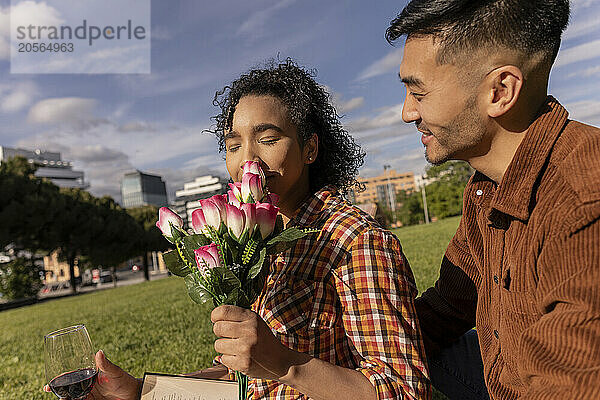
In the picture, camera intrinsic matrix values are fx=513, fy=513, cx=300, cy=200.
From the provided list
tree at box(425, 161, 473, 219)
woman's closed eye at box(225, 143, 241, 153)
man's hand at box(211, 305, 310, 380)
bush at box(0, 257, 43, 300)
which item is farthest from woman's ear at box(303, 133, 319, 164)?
tree at box(425, 161, 473, 219)

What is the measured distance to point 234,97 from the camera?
8.66ft

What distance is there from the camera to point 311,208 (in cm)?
241

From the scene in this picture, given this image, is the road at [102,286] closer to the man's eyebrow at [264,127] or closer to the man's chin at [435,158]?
the man's eyebrow at [264,127]

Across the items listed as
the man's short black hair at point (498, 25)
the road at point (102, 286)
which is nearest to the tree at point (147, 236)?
the road at point (102, 286)

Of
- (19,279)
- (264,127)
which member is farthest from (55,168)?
(264,127)

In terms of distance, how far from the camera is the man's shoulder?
56.0 inches

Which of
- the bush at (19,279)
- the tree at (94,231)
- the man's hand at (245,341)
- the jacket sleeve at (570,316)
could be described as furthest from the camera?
the bush at (19,279)

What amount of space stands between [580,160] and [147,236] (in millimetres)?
44602

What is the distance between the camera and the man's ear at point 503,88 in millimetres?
1732

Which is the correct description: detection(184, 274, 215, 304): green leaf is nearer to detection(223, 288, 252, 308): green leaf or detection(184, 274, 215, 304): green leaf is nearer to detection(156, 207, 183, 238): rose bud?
detection(223, 288, 252, 308): green leaf

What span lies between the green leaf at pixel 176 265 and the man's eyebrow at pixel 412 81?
3.55ft

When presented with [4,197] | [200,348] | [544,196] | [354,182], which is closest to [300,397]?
[544,196]

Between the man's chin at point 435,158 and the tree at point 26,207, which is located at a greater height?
the tree at point 26,207

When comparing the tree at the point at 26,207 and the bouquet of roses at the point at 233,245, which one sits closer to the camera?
the bouquet of roses at the point at 233,245
